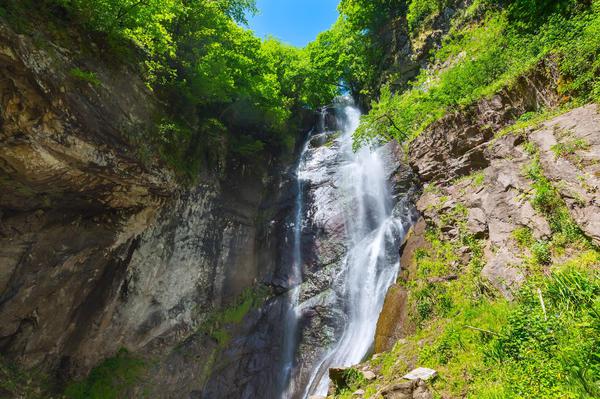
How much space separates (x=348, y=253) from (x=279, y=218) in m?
3.71

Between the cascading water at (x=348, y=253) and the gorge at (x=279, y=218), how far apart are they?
0.26 ft

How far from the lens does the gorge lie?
16.7 ft

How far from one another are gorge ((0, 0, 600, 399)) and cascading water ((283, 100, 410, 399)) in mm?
78

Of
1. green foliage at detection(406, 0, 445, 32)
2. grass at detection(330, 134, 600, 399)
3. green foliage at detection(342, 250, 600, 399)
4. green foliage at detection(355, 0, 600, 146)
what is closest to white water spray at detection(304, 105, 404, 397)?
green foliage at detection(355, 0, 600, 146)

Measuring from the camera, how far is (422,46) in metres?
15.8

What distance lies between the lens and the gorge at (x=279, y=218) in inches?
201

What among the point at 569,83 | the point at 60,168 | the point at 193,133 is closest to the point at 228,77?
the point at 193,133


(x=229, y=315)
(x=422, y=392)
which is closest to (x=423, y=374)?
(x=422, y=392)

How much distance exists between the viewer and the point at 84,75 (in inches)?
303

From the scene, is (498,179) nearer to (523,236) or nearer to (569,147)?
(569,147)

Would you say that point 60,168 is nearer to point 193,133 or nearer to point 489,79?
point 193,133

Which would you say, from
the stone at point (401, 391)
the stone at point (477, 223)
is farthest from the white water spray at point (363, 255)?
the stone at point (401, 391)

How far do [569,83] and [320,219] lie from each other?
357 inches

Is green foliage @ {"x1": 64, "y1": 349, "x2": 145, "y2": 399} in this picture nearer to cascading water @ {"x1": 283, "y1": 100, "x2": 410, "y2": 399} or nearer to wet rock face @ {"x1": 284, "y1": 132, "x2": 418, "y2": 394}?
cascading water @ {"x1": 283, "y1": 100, "x2": 410, "y2": 399}
